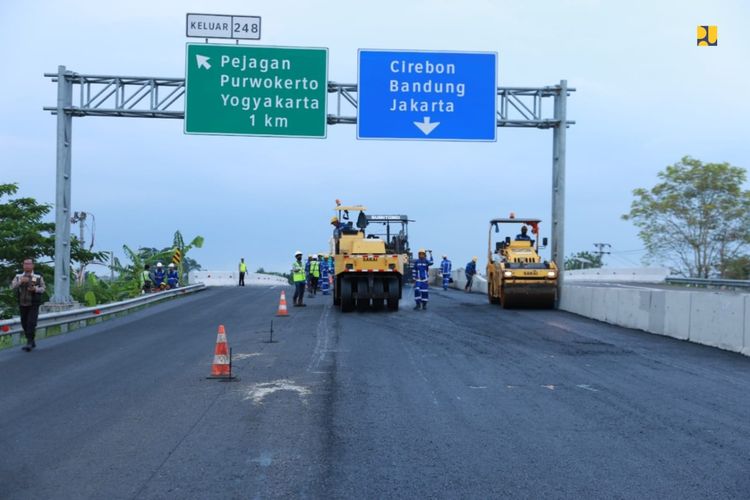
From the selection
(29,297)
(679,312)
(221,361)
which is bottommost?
(221,361)

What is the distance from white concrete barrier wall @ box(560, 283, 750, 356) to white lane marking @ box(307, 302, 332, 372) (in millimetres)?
7610

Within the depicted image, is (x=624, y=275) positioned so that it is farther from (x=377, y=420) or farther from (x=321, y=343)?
(x=377, y=420)

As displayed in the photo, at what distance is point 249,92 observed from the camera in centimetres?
2297

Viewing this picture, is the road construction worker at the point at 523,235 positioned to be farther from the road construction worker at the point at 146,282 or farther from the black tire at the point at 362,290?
the road construction worker at the point at 146,282

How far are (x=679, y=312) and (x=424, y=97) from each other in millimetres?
9658

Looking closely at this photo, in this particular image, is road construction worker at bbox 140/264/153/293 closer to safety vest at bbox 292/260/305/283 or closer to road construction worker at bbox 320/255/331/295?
road construction worker at bbox 320/255/331/295

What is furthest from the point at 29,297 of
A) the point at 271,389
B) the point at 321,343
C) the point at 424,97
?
the point at 424,97

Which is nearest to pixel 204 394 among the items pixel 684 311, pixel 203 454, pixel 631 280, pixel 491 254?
pixel 203 454

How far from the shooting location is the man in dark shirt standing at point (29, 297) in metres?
15.3

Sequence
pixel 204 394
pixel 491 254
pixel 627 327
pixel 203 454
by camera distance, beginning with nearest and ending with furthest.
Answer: pixel 203 454 → pixel 204 394 → pixel 627 327 → pixel 491 254

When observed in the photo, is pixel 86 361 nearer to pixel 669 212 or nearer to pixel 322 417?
pixel 322 417

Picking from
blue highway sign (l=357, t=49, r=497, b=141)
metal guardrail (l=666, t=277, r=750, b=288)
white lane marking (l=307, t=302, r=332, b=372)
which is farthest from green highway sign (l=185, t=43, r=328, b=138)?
metal guardrail (l=666, t=277, r=750, b=288)

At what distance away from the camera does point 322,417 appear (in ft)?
27.7

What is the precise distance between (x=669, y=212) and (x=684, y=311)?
3902 centimetres
